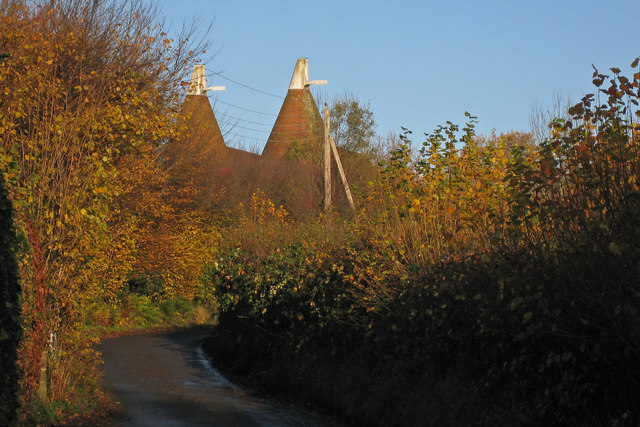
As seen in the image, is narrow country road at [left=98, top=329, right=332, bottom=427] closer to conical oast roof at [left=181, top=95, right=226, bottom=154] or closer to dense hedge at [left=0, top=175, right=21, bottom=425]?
dense hedge at [left=0, top=175, right=21, bottom=425]

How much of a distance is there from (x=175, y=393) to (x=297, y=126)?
106 feet

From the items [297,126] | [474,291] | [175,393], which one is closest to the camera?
[474,291]

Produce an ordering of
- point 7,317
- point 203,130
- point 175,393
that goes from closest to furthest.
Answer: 1. point 7,317
2. point 175,393
3. point 203,130

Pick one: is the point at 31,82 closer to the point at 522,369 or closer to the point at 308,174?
the point at 522,369

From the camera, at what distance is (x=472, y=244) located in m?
10.3

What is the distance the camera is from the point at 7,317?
20.5ft

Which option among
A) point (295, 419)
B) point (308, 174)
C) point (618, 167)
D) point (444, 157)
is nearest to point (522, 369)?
point (618, 167)

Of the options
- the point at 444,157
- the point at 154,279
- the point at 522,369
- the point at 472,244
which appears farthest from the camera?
the point at 154,279

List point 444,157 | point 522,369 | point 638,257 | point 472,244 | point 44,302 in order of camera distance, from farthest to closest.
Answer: point 444,157 → point 44,302 → point 472,244 → point 522,369 → point 638,257

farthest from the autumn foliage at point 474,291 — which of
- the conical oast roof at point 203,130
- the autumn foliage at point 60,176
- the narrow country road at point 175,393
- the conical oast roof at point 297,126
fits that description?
the conical oast roof at point 297,126

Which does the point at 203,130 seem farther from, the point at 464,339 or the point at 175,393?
the point at 464,339

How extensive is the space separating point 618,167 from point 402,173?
205 inches

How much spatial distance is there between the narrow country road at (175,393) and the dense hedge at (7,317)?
17.3 ft

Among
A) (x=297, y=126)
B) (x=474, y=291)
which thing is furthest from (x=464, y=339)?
(x=297, y=126)
